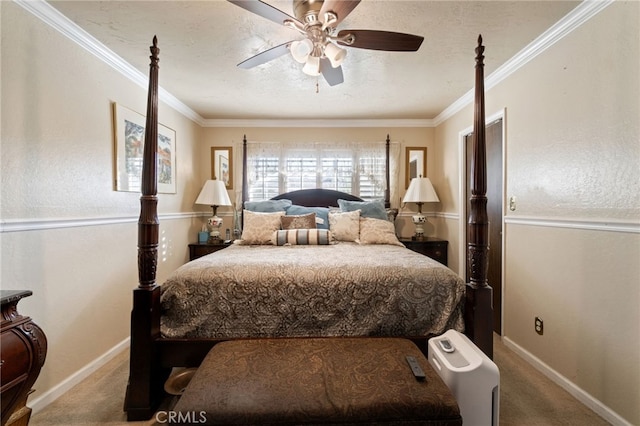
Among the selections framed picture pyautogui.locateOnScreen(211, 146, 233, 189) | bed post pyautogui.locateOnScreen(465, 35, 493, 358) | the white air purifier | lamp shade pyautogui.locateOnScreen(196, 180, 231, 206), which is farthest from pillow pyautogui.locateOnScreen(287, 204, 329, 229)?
the white air purifier

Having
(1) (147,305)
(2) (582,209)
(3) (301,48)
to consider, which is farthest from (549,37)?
(1) (147,305)

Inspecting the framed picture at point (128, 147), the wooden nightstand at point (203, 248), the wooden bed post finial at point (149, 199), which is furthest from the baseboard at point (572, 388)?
the framed picture at point (128, 147)

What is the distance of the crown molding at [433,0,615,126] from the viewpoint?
1768 mm

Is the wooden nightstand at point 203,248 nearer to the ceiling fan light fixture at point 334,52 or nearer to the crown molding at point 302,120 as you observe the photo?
the crown molding at point 302,120

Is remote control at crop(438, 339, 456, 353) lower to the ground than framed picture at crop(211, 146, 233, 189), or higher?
lower

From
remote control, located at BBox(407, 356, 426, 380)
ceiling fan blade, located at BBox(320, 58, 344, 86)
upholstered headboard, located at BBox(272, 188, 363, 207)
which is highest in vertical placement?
ceiling fan blade, located at BBox(320, 58, 344, 86)

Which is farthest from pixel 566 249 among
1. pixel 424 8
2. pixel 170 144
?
pixel 170 144

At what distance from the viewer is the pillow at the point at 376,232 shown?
307 cm

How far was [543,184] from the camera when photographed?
219cm

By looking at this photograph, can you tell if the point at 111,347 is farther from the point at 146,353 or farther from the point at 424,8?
the point at 424,8

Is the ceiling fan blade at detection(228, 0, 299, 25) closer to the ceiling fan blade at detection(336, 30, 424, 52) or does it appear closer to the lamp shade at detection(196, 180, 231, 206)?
the ceiling fan blade at detection(336, 30, 424, 52)

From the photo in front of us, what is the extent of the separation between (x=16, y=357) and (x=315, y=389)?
1.19 meters

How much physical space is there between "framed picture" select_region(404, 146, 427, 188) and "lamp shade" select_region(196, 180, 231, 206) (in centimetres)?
262

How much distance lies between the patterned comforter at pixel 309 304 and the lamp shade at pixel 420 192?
7.37ft
